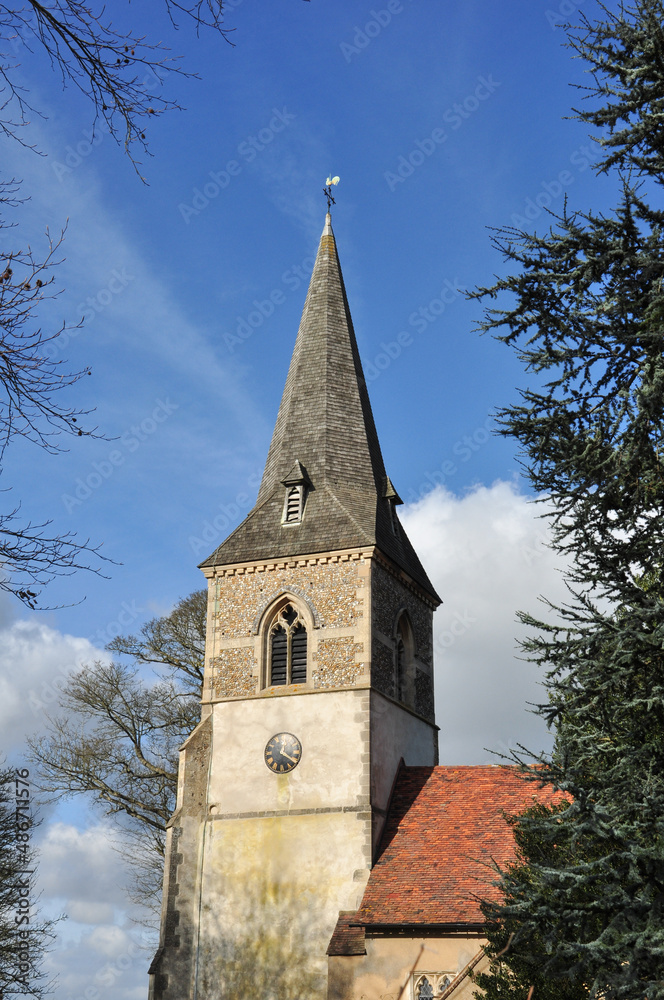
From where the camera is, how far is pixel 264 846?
1927 cm

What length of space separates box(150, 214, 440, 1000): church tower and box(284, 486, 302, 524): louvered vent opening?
0.04 meters

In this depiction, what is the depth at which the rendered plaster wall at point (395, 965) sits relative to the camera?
16.9 m

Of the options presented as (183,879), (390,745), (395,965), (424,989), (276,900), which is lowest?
(424,989)

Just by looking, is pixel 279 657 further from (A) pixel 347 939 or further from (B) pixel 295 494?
(A) pixel 347 939

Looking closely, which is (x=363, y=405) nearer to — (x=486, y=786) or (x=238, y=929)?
(x=486, y=786)

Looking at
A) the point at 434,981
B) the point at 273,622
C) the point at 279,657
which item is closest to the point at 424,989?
the point at 434,981

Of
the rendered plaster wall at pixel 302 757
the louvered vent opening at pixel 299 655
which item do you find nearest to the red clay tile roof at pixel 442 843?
the rendered plaster wall at pixel 302 757

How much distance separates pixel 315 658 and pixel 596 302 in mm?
11368

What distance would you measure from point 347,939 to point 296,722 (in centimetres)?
411

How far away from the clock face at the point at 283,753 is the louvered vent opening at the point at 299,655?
1187 mm

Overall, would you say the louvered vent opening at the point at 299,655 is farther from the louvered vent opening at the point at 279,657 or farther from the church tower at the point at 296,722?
the louvered vent opening at the point at 279,657

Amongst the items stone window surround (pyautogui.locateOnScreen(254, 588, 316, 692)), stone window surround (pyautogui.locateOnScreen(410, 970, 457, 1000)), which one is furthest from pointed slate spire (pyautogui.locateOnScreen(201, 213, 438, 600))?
stone window surround (pyautogui.locateOnScreen(410, 970, 457, 1000))

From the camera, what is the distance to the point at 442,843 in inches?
742

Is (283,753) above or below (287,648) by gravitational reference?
below
